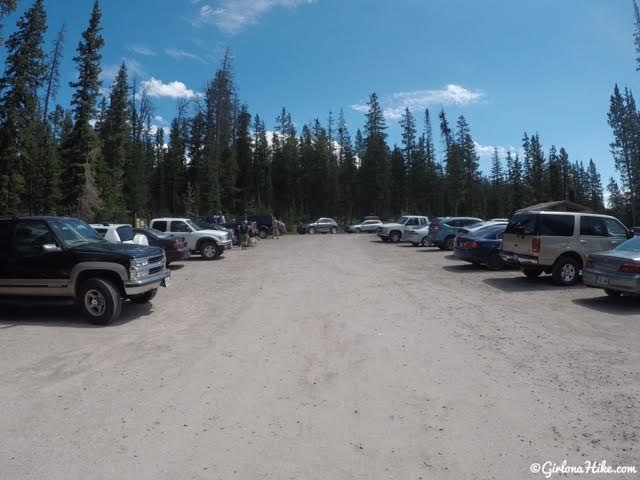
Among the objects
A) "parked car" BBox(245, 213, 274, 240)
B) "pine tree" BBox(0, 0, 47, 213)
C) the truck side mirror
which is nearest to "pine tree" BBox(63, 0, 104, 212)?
"pine tree" BBox(0, 0, 47, 213)

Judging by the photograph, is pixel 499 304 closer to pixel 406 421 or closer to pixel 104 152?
pixel 406 421

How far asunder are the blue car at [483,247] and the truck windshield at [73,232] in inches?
456

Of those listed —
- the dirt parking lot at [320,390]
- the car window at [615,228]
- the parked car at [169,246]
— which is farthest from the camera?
the parked car at [169,246]

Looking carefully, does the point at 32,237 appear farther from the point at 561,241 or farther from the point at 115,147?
the point at 115,147

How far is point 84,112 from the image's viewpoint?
115 feet

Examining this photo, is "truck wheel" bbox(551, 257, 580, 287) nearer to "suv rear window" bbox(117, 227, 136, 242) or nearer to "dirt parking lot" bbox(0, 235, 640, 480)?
"dirt parking lot" bbox(0, 235, 640, 480)

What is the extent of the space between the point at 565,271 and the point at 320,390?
32.2 ft

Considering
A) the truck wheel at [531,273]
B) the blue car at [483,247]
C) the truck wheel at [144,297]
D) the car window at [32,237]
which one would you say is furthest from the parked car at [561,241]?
the car window at [32,237]

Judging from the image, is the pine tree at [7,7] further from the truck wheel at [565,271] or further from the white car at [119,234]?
the truck wheel at [565,271]

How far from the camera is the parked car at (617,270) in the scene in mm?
9086

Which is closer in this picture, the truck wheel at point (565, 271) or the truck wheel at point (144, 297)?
the truck wheel at point (144, 297)

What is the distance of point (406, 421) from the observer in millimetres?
4109

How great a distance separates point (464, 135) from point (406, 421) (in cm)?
8176

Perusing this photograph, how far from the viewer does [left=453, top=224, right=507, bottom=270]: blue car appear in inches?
589
